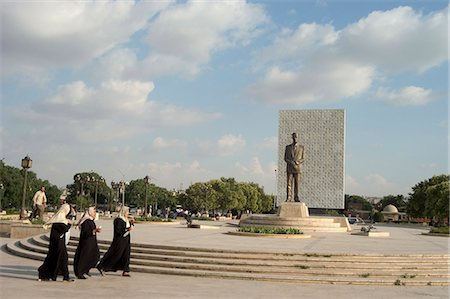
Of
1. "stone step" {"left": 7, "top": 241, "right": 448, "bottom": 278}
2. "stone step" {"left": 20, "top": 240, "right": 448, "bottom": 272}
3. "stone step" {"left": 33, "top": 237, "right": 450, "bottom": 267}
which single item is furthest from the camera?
"stone step" {"left": 33, "top": 237, "right": 450, "bottom": 267}

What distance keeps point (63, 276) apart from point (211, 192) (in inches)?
2474

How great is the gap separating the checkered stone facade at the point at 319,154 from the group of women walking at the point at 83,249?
3502 centimetres

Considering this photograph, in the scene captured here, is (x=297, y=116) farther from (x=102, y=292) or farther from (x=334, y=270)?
(x=102, y=292)

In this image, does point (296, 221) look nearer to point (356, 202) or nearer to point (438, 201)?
point (438, 201)

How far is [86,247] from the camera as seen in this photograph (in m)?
9.77

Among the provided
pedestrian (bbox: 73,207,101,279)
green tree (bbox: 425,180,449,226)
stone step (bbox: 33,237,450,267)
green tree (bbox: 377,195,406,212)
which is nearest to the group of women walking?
pedestrian (bbox: 73,207,101,279)

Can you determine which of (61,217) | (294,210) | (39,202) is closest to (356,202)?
(294,210)

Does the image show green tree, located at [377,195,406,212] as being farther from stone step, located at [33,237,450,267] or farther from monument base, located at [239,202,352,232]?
stone step, located at [33,237,450,267]

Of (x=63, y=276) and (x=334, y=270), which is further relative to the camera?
(x=334, y=270)

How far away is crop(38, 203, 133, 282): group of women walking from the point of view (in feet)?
30.9

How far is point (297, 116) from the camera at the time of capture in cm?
4528

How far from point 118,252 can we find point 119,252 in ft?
0.07

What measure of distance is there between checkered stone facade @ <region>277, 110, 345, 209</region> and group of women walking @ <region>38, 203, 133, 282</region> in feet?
115

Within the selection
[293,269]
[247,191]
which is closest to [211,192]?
[247,191]
